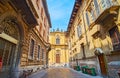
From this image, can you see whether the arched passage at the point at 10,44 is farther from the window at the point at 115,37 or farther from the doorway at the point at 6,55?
the window at the point at 115,37

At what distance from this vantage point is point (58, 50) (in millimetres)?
32344

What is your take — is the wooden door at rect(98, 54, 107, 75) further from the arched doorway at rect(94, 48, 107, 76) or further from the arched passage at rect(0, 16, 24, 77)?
the arched passage at rect(0, 16, 24, 77)

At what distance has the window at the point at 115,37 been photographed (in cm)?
602

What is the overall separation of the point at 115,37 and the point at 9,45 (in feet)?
24.9

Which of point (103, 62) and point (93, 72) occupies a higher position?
point (103, 62)

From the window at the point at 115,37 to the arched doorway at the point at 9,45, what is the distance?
7.10m

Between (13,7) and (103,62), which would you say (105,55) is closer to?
(103,62)

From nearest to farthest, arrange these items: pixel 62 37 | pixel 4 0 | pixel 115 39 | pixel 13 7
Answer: pixel 4 0 < pixel 13 7 < pixel 115 39 < pixel 62 37

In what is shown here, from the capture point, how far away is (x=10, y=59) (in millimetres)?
6215

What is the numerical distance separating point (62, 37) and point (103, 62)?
2678 cm

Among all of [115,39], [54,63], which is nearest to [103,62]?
[115,39]

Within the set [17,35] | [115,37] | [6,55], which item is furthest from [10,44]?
[115,37]

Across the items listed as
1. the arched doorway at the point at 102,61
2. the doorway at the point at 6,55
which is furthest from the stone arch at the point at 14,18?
the arched doorway at the point at 102,61

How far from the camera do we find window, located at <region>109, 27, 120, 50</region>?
6.02 meters
